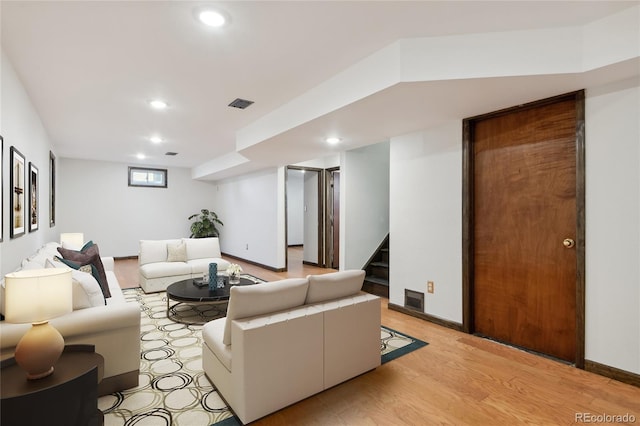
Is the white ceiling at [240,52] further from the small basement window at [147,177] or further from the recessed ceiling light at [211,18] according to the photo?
the small basement window at [147,177]

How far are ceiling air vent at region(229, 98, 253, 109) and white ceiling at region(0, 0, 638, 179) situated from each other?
3.4 inches

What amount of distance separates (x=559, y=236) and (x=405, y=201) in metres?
1.60

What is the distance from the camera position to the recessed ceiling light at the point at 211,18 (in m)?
1.97

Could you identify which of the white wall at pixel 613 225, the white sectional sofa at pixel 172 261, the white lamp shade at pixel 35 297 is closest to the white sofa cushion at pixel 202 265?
the white sectional sofa at pixel 172 261

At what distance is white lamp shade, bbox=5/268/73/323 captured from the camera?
149cm

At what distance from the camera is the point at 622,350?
7.65 feet

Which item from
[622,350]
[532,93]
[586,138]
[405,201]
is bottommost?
[622,350]

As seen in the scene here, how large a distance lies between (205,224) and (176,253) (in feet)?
12.2

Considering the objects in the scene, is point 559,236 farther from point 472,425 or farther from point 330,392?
point 330,392

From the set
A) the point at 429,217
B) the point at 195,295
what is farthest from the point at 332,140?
the point at 195,295

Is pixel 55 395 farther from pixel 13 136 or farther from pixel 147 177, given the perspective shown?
pixel 147 177

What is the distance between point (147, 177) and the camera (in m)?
8.55

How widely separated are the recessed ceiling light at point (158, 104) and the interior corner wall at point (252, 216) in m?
3.04

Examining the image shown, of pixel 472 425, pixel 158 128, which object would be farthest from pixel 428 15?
pixel 158 128
